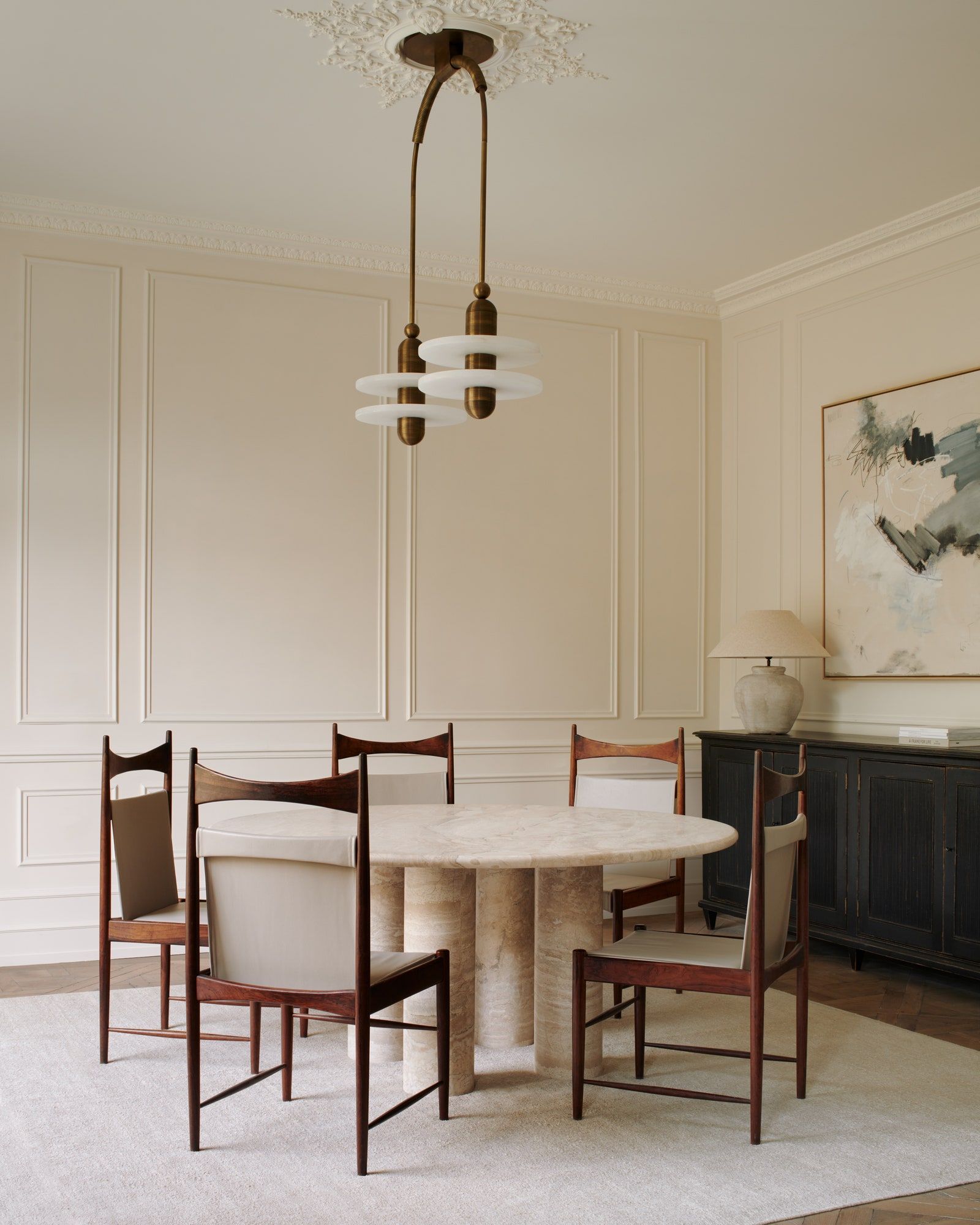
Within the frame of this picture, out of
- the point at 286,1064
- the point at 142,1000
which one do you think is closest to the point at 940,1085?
the point at 286,1064

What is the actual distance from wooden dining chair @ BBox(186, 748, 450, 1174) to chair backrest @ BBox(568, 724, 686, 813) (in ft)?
5.24

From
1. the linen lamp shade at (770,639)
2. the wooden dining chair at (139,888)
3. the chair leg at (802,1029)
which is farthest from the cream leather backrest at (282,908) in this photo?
the linen lamp shade at (770,639)

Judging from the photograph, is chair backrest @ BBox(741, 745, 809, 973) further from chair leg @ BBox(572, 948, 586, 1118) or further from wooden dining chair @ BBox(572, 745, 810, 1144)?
chair leg @ BBox(572, 948, 586, 1118)

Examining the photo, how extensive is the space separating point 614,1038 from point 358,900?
1.54m

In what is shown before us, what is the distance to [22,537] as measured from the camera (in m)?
4.88

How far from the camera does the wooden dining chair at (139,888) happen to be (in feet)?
11.5

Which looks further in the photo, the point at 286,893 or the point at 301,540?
the point at 301,540

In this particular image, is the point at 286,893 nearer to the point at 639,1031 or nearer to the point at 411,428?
the point at 639,1031

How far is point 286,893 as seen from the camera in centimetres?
276

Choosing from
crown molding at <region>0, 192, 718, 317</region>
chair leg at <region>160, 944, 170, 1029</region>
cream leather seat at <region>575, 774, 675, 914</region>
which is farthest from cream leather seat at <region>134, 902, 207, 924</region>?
crown molding at <region>0, 192, 718, 317</region>

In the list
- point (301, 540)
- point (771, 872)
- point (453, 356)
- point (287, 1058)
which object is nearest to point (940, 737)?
point (771, 872)

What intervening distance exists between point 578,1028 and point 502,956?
24.7 inches

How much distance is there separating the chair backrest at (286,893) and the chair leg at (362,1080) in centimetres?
8

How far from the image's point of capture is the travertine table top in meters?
2.86
